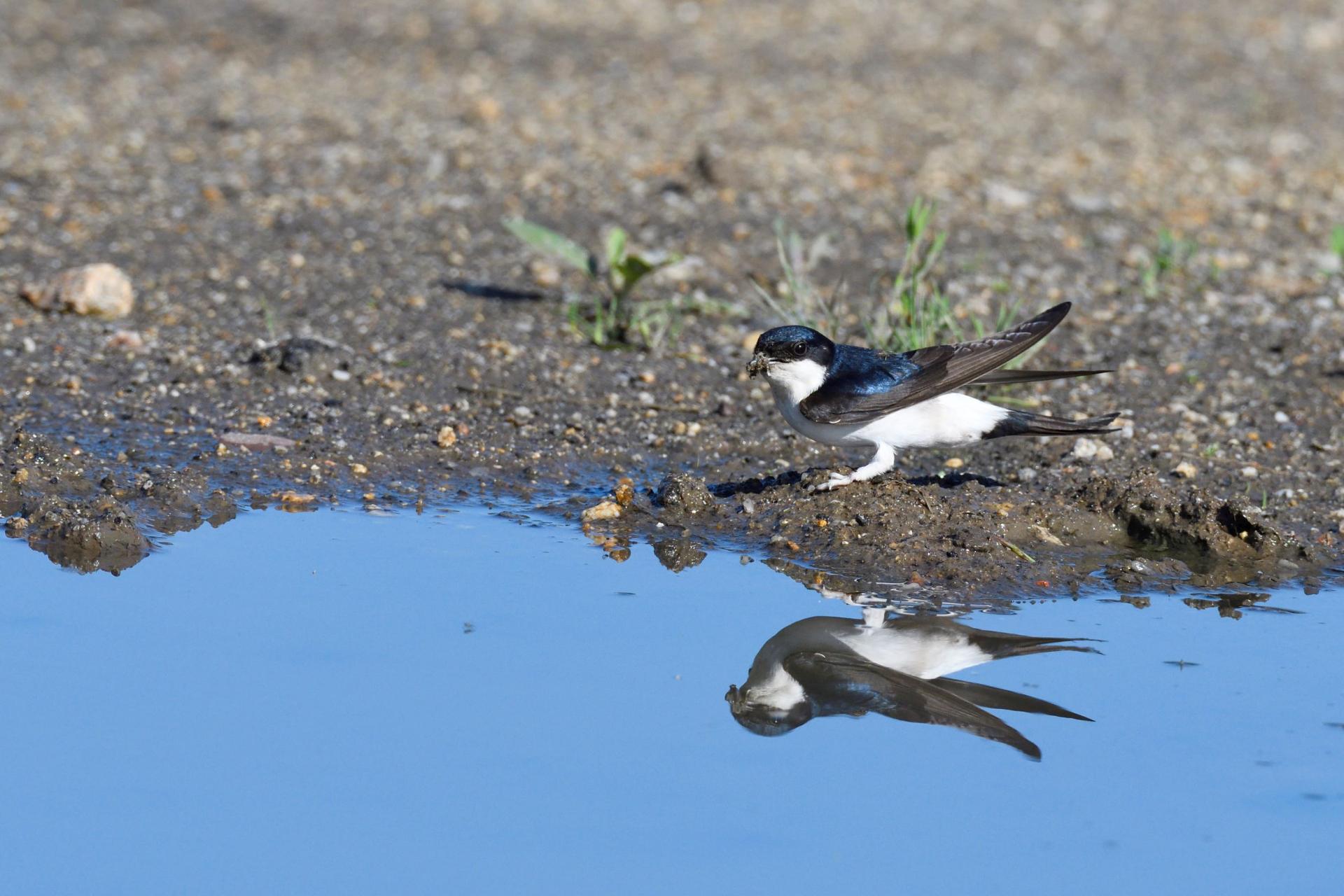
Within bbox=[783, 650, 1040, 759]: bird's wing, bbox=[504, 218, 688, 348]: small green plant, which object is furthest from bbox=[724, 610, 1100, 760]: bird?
bbox=[504, 218, 688, 348]: small green plant

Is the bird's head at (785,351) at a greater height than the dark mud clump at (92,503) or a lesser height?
greater

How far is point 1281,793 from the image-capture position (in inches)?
109

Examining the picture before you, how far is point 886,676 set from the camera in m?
3.29

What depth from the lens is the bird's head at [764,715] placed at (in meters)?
2.98

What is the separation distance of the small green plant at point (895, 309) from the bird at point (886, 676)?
167 cm

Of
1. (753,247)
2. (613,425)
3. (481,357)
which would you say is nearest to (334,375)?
(481,357)

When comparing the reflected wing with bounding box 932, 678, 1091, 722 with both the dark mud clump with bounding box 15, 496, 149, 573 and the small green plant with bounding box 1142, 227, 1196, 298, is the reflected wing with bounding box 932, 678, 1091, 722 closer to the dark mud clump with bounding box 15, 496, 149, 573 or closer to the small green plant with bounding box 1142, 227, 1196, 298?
the dark mud clump with bounding box 15, 496, 149, 573

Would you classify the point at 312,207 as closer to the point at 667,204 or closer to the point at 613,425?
the point at 667,204

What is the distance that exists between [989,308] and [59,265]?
11.6 feet

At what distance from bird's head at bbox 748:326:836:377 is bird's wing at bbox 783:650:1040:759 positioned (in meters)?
0.99

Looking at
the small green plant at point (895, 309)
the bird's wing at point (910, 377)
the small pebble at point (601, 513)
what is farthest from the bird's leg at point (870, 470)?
the small green plant at point (895, 309)

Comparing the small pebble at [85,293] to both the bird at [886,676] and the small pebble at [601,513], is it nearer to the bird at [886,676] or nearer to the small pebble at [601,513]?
the small pebble at [601,513]

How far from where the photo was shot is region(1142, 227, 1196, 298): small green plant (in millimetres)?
6379

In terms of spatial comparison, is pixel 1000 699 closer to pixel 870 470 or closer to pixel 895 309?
pixel 870 470
